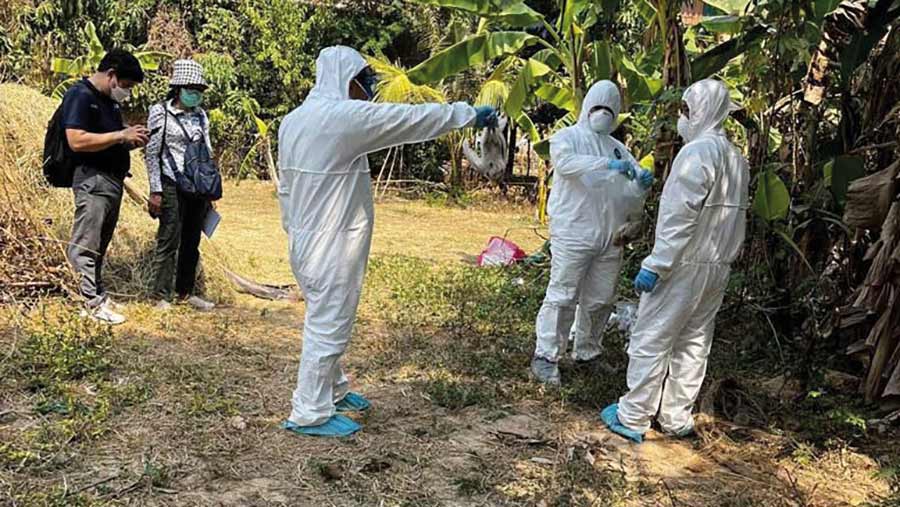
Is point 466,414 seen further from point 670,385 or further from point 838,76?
point 838,76

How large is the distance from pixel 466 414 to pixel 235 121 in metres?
11.8

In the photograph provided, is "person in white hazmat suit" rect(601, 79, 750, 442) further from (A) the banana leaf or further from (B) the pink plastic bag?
(B) the pink plastic bag

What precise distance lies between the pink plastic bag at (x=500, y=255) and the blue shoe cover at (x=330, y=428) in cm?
450

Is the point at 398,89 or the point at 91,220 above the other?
the point at 398,89

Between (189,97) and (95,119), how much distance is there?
27.7 inches

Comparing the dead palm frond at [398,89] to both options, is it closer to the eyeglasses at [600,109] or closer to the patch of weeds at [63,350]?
the eyeglasses at [600,109]

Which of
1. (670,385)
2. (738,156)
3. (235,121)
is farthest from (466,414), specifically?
(235,121)

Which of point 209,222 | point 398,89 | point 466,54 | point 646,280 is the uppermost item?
point 466,54

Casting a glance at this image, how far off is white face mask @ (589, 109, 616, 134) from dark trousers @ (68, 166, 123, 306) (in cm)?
304

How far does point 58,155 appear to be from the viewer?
5.07 meters

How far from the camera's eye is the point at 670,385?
3967 millimetres

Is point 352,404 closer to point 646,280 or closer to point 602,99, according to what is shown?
point 646,280

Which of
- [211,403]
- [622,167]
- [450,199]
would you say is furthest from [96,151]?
[450,199]

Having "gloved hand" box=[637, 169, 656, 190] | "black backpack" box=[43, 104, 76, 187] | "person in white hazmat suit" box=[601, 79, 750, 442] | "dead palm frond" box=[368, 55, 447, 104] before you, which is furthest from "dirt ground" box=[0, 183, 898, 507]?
"dead palm frond" box=[368, 55, 447, 104]
